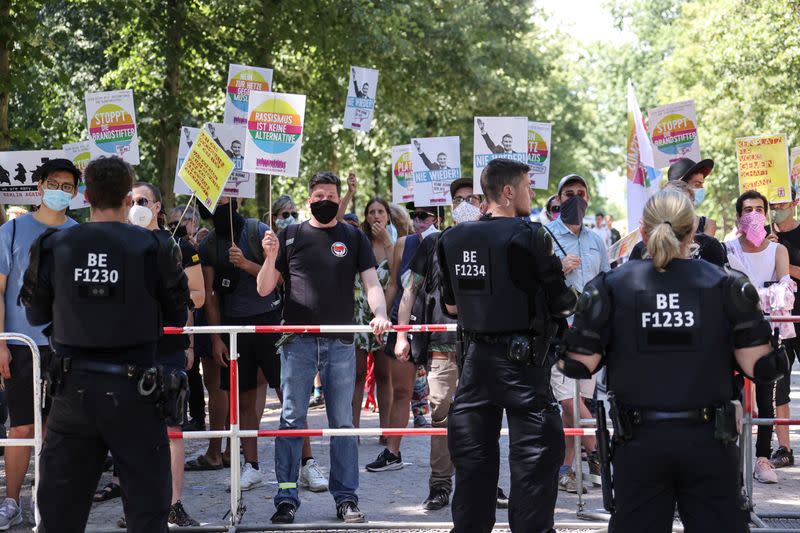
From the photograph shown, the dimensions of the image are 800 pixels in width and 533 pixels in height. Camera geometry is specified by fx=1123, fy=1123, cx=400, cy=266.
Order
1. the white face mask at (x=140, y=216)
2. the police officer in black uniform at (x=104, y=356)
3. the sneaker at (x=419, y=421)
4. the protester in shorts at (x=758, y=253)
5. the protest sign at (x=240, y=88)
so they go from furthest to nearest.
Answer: the protest sign at (x=240, y=88)
the sneaker at (x=419, y=421)
the protester in shorts at (x=758, y=253)
the white face mask at (x=140, y=216)
the police officer in black uniform at (x=104, y=356)

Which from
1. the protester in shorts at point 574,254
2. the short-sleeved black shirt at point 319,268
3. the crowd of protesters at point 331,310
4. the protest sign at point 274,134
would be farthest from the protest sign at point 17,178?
the protester in shorts at point 574,254

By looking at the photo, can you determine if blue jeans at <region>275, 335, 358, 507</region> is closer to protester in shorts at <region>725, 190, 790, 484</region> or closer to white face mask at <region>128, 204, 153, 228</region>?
white face mask at <region>128, 204, 153, 228</region>

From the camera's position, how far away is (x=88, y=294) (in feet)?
16.5

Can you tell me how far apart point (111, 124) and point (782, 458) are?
665 centimetres

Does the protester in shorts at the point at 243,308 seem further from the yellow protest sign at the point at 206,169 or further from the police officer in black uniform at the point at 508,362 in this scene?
the police officer in black uniform at the point at 508,362

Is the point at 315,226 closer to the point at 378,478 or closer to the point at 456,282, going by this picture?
the point at 456,282

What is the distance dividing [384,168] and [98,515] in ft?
86.5

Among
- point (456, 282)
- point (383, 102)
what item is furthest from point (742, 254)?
point (383, 102)

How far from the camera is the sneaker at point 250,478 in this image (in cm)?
848

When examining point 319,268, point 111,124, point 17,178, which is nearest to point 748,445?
point 319,268

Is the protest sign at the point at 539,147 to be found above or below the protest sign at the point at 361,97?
below

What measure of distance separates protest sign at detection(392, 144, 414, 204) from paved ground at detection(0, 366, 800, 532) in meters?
3.97

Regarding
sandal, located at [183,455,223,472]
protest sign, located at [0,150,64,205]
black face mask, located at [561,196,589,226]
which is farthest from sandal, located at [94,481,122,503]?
black face mask, located at [561,196,589,226]

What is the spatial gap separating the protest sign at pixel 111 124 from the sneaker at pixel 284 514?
4347 mm
